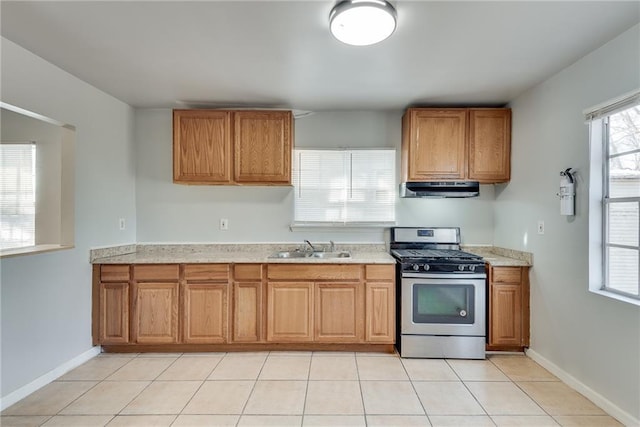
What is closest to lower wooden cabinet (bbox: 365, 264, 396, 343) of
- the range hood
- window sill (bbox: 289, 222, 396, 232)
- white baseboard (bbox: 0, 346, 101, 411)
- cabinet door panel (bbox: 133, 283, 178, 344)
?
window sill (bbox: 289, 222, 396, 232)

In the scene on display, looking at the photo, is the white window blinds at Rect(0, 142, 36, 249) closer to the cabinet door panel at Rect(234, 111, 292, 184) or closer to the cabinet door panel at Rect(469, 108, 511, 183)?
the cabinet door panel at Rect(234, 111, 292, 184)

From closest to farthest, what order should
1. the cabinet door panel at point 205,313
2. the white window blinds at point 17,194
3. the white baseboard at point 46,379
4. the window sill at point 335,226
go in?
the white baseboard at point 46,379 → the white window blinds at point 17,194 → the cabinet door panel at point 205,313 → the window sill at point 335,226

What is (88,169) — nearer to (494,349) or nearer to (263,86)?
(263,86)

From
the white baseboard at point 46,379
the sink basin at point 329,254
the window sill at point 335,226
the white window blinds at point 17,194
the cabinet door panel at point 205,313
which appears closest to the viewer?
the white baseboard at point 46,379

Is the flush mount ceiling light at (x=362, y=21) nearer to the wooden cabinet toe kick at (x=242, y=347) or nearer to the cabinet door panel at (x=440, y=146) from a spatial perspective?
the cabinet door panel at (x=440, y=146)

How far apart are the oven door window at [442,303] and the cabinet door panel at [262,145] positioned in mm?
1716

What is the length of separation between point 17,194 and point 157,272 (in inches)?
47.6

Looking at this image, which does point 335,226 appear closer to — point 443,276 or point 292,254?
point 292,254

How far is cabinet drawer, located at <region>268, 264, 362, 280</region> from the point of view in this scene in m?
3.09

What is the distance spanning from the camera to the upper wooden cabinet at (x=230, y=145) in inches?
130

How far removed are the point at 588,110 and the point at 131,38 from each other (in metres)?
3.08

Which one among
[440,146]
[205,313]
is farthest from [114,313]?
[440,146]

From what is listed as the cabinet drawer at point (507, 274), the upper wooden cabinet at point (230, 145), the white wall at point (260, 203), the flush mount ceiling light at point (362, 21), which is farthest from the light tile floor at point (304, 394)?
the flush mount ceiling light at point (362, 21)

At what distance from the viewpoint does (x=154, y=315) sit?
3064mm
